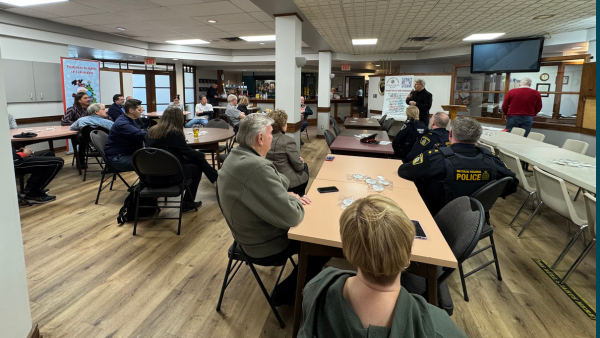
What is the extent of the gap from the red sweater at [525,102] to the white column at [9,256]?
734 cm

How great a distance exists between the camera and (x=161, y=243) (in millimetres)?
3168

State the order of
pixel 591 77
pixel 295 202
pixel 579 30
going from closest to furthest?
1. pixel 295 202
2. pixel 591 77
3. pixel 579 30

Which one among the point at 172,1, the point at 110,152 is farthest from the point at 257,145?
the point at 172,1

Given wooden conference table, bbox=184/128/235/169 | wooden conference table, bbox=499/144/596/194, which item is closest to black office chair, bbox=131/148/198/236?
wooden conference table, bbox=184/128/235/169

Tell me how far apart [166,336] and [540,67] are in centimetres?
841

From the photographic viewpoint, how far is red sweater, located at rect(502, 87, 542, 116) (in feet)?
20.2

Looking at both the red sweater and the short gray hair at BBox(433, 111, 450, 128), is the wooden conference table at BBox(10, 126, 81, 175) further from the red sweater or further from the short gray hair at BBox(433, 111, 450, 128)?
the red sweater

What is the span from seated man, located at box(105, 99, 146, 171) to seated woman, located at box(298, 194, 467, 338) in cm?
364

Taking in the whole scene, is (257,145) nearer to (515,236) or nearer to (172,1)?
(515,236)

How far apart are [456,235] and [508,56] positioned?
280 inches

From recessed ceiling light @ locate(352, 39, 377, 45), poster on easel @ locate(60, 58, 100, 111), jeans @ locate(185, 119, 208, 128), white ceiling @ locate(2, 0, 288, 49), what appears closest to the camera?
white ceiling @ locate(2, 0, 288, 49)

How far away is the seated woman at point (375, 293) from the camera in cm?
86

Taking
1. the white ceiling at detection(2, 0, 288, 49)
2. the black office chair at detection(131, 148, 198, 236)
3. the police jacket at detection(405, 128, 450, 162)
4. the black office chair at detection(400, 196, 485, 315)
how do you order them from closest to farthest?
the black office chair at detection(400, 196, 485, 315) < the black office chair at detection(131, 148, 198, 236) < the police jacket at detection(405, 128, 450, 162) < the white ceiling at detection(2, 0, 288, 49)

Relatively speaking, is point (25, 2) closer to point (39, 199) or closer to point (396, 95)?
point (39, 199)
